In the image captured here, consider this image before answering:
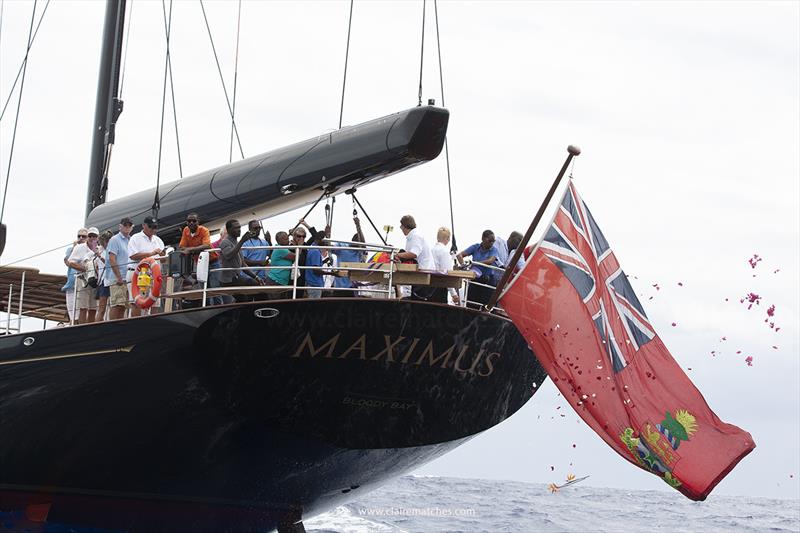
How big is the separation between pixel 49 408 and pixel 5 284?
3429 mm

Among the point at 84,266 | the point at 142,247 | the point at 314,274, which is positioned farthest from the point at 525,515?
the point at 314,274

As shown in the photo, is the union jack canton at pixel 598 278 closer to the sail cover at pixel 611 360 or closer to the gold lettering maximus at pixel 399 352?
the sail cover at pixel 611 360

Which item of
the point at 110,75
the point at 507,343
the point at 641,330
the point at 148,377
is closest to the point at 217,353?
the point at 148,377

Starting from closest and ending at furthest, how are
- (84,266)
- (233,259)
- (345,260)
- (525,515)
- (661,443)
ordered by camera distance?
(661,443), (233,259), (345,260), (84,266), (525,515)

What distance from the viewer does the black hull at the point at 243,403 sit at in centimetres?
1650

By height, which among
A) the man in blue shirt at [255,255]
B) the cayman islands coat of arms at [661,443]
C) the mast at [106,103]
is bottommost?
the cayman islands coat of arms at [661,443]

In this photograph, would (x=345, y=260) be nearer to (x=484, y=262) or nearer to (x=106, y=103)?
(x=484, y=262)

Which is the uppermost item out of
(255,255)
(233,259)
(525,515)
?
(255,255)

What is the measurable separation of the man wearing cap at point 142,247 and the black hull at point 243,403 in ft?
2.89

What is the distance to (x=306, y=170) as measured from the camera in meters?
17.7

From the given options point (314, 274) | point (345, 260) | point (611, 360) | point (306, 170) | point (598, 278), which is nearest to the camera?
point (611, 360)

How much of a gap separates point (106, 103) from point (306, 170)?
318 inches

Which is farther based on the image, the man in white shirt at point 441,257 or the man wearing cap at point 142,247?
the man wearing cap at point 142,247

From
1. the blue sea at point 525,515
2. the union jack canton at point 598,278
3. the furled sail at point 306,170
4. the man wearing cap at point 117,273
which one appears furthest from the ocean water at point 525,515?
the union jack canton at point 598,278
